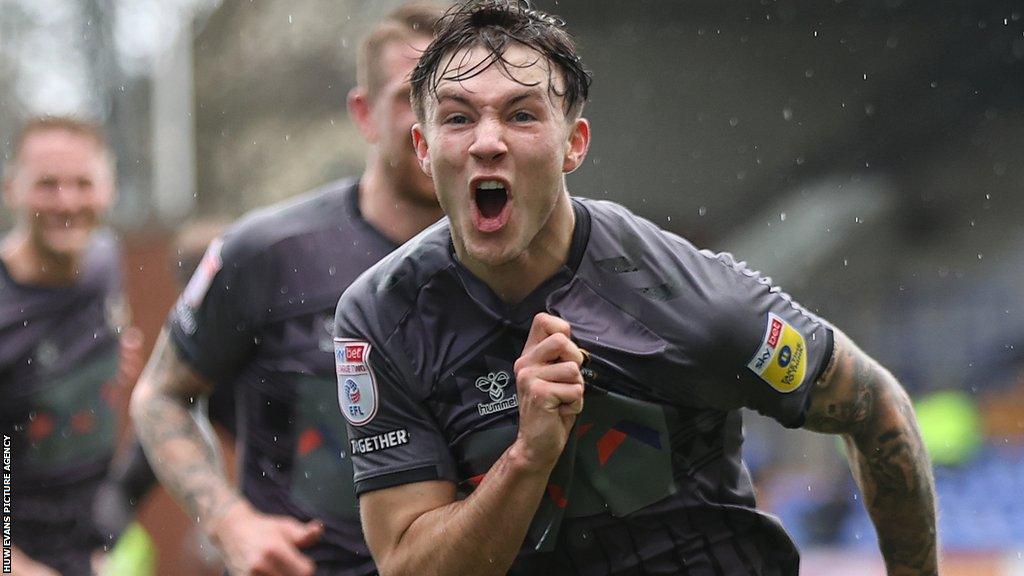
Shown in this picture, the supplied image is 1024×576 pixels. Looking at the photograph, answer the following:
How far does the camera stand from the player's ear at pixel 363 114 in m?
4.92

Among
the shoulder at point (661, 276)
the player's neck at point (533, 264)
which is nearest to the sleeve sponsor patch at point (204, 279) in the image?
the player's neck at point (533, 264)

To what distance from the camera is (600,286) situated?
138 inches

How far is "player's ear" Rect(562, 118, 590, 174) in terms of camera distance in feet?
11.7

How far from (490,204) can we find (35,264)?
3937 mm

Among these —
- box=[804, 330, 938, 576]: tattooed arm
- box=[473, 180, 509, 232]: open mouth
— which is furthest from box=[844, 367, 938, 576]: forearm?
box=[473, 180, 509, 232]: open mouth

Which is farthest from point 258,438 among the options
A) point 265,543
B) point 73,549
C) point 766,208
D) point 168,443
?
point 766,208

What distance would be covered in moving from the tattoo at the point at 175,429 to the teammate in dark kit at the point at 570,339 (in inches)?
53.6

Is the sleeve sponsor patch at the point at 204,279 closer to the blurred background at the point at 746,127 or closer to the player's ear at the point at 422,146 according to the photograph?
the player's ear at the point at 422,146

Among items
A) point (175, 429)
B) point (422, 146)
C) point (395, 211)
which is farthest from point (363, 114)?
point (422, 146)

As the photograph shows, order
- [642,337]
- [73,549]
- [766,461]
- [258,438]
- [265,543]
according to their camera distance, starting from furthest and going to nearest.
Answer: [766,461], [73,549], [258,438], [265,543], [642,337]

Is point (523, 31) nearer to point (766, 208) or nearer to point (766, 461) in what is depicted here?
point (766, 461)

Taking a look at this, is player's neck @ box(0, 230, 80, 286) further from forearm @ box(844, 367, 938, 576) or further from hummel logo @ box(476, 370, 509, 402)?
forearm @ box(844, 367, 938, 576)

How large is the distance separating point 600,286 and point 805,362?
18.6 inches

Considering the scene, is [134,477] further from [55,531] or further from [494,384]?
[494,384]
